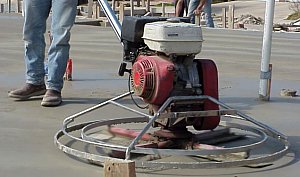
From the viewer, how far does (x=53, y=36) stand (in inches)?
241

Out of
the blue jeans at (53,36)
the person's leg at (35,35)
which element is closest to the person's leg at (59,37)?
the blue jeans at (53,36)

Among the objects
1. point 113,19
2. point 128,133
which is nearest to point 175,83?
point 128,133

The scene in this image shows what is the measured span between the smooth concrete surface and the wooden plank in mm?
550

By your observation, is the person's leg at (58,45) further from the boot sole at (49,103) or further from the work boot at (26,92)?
the work boot at (26,92)

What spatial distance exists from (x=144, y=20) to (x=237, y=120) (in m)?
1.59

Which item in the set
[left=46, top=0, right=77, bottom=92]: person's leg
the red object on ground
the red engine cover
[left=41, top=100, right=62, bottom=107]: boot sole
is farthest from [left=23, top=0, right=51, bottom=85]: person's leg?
the red engine cover

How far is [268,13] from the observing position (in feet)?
20.7

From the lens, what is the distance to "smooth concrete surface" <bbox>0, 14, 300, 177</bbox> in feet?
13.7

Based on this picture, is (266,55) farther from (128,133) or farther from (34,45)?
(128,133)

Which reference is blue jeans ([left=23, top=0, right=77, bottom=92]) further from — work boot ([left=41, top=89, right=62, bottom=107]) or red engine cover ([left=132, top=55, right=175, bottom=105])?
red engine cover ([left=132, top=55, right=175, bottom=105])

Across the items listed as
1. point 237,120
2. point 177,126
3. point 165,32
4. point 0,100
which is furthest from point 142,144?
point 0,100

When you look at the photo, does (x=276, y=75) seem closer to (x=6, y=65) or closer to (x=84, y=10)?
(x=6, y=65)

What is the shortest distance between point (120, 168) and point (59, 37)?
285cm

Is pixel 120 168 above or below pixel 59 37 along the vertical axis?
below
